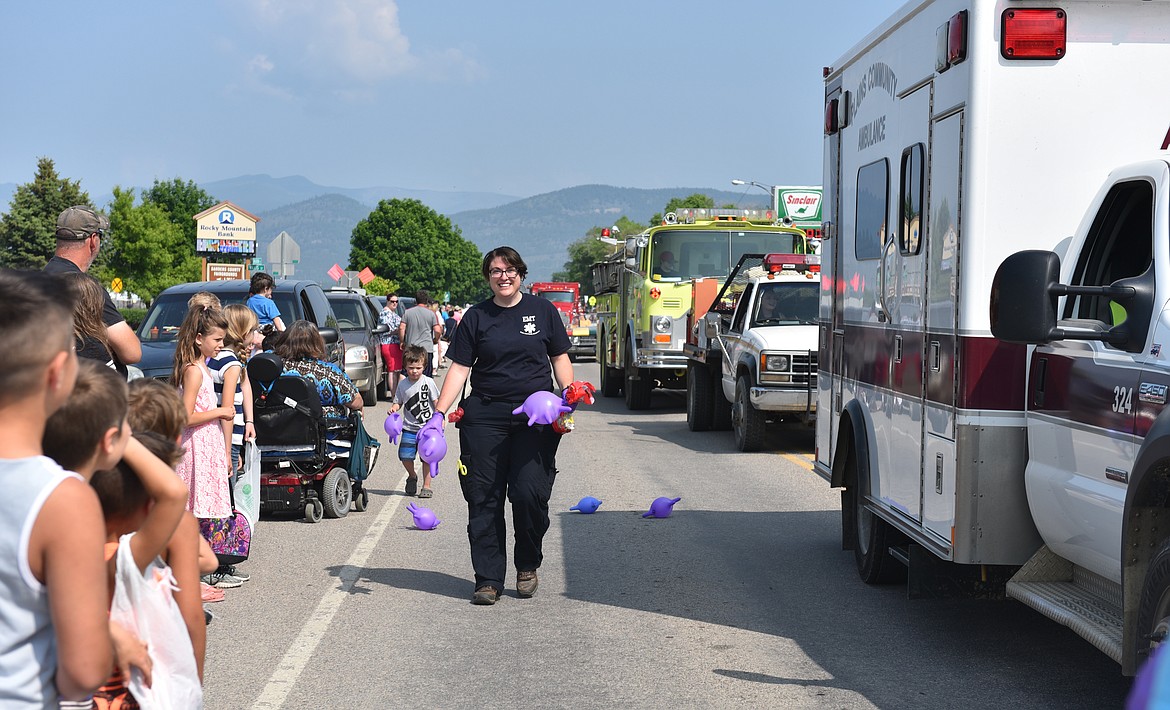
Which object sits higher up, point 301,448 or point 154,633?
point 154,633

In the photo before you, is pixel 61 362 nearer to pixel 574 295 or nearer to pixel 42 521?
pixel 42 521

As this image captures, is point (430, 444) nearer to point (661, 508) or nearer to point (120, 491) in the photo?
point (661, 508)

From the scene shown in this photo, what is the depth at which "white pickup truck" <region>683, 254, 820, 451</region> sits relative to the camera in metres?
14.7

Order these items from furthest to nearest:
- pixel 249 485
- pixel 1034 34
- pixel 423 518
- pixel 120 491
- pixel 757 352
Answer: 1. pixel 757 352
2. pixel 423 518
3. pixel 249 485
4. pixel 1034 34
5. pixel 120 491

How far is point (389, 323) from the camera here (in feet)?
77.0

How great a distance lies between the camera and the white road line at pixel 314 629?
Answer: 5746 mm

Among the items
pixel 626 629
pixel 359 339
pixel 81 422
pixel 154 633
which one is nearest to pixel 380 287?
pixel 359 339

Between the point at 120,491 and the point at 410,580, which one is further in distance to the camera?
the point at 410,580

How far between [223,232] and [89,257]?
8564 cm

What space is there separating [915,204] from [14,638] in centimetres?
510

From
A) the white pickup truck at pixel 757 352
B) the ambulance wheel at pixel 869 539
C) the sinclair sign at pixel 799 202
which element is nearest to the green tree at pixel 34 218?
the sinclair sign at pixel 799 202

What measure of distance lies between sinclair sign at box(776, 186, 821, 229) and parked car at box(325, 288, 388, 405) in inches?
1272

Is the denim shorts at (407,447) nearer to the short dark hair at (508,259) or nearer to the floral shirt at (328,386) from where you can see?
the floral shirt at (328,386)

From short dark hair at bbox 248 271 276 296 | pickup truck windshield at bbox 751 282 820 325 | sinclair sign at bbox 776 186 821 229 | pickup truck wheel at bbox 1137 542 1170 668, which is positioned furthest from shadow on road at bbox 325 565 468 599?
sinclair sign at bbox 776 186 821 229
